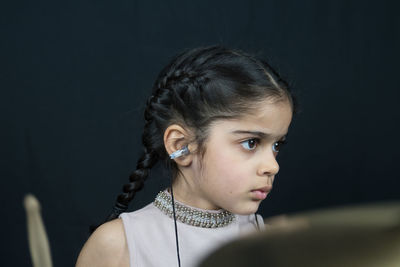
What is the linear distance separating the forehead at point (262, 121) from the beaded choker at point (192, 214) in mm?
159

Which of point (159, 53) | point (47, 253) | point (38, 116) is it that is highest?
point (159, 53)

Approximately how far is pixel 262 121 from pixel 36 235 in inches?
31.2

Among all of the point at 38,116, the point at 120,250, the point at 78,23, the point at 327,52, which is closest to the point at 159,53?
the point at 78,23

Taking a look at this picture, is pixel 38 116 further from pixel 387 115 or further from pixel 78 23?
pixel 387 115

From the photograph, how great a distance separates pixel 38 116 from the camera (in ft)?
4.06

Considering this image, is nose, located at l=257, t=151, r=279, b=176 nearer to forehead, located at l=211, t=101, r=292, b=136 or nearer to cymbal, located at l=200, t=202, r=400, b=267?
forehead, located at l=211, t=101, r=292, b=136

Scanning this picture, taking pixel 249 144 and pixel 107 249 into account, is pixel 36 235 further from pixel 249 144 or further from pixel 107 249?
pixel 249 144

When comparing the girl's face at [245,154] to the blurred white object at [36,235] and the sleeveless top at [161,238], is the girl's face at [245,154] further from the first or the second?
the blurred white object at [36,235]

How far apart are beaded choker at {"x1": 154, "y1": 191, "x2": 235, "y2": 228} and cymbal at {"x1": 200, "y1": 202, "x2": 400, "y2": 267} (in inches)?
24.8

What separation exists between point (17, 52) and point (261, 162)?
73 cm

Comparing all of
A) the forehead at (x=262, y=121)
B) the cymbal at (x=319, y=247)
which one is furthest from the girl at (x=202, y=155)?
the cymbal at (x=319, y=247)

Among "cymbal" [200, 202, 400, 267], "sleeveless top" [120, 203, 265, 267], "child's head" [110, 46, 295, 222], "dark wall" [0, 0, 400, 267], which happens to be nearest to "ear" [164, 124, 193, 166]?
"child's head" [110, 46, 295, 222]

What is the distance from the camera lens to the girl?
769 millimetres

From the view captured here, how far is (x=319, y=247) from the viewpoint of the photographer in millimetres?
219
